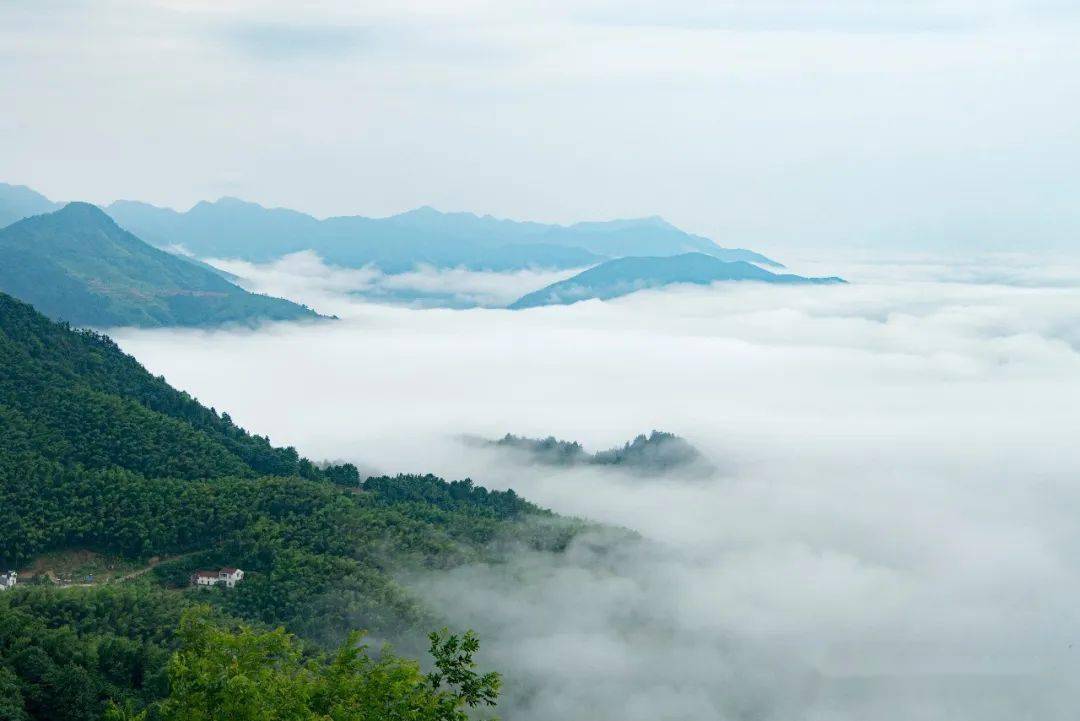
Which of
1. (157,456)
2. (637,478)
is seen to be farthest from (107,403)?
(637,478)

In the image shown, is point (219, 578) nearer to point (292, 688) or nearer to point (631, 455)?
point (292, 688)

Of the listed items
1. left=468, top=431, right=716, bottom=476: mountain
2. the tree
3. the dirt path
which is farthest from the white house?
left=468, top=431, right=716, bottom=476: mountain

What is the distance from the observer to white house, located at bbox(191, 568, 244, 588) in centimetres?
5906

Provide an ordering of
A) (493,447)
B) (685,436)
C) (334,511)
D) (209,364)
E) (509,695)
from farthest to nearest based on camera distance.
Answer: (209,364)
(685,436)
(493,447)
(334,511)
(509,695)

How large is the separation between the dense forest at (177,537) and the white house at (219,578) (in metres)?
0.74

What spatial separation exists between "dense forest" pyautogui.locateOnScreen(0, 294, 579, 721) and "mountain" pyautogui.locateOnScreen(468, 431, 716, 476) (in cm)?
2928

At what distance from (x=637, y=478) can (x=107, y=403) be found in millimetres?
57557

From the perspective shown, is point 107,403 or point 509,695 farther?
point 107,403

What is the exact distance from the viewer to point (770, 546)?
10112 cm

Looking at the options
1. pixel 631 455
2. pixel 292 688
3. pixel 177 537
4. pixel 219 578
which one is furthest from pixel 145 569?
pixel 631 455

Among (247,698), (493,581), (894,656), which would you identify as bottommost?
(894,656)

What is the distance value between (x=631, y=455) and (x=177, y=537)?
65.3m

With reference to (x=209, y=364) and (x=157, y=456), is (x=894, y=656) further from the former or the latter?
(x=209, y=364)

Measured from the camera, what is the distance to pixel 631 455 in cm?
12025
